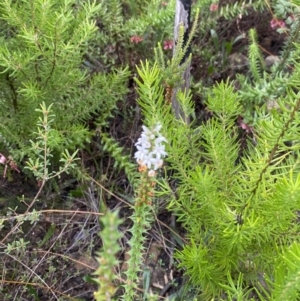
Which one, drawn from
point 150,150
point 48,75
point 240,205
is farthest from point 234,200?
point 48,75

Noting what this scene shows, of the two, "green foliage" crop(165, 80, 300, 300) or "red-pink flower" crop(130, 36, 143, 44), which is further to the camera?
"red-pink flower" crop(130, 36, 143, 44)

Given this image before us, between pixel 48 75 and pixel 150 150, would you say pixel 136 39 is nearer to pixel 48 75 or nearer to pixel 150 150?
pixel 48 75

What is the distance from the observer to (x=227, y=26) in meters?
3.29

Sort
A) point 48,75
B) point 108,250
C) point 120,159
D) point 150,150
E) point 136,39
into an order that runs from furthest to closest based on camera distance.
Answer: point 136,39 → point 120,159 → point 48,75 → point 150,150 → point 108,250

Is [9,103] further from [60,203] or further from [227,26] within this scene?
[227,26]

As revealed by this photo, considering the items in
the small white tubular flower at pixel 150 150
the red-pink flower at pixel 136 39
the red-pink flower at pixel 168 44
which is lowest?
the red-pink flower at pixel 168 44

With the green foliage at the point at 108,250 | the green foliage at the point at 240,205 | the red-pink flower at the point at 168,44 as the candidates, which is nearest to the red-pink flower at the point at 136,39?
the red-pink flower at the point at 168,44

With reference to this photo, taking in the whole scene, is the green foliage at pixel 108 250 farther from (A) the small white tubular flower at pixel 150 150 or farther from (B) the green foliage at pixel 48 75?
(B) the green foliage at pixel 48 75

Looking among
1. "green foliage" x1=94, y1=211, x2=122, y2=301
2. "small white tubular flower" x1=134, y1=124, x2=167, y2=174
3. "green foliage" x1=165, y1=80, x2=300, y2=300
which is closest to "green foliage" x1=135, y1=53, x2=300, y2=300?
"green foliage" x1=165, y1=80, x2=300, y2=300

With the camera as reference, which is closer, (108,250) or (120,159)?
(108,250)

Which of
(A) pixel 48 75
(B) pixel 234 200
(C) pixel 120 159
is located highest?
(A) pixel 48 75

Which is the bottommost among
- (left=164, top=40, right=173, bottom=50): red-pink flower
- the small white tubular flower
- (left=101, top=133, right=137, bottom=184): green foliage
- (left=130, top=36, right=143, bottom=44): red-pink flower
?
(left=101, top=133, right=137, bottom=184): green foliage

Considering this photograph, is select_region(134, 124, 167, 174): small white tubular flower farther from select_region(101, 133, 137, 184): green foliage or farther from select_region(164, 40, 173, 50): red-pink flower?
select_region(164, 40, 173, 50): red-pink flower

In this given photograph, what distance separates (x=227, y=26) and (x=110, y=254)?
→ 269 centimetres
